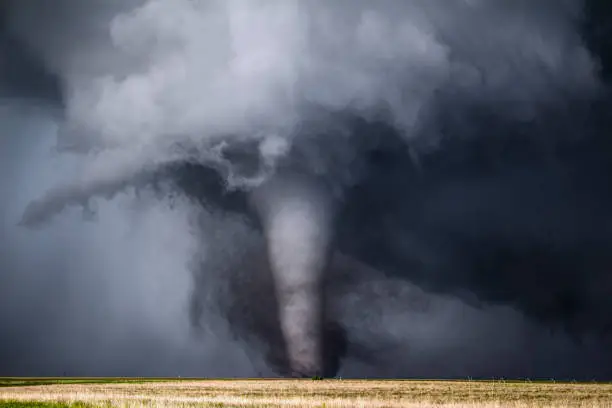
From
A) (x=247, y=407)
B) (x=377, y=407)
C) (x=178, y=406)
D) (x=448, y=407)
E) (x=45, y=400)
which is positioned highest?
(x=448, y=407)

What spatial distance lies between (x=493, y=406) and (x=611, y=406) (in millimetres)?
10704

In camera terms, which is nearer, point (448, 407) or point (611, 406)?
point (448, 407)

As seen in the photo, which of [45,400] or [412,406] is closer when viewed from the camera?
[412,406]

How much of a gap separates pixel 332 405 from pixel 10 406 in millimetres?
25438

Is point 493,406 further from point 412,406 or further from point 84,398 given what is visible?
point 84,398

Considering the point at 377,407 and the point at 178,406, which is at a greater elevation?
the point at 377,407

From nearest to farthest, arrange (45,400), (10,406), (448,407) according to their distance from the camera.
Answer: (448,407) < (10,406) < (45,400)

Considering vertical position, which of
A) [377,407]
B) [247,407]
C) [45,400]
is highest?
[377,407]

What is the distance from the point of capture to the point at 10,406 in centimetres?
4328

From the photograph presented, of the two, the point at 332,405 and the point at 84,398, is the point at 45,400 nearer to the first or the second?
the point at 84,398

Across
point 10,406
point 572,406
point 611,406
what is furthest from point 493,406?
point 10,406

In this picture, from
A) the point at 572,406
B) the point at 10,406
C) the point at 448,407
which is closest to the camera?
the point at 448,407

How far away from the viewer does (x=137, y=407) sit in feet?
126

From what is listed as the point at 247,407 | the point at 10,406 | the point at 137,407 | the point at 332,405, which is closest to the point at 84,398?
the point at 10,406
